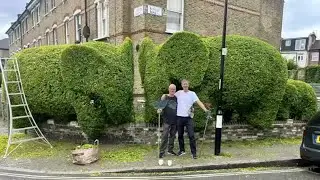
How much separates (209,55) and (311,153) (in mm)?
3346

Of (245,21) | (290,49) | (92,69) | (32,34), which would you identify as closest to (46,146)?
(92,69)

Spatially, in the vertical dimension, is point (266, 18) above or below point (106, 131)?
above

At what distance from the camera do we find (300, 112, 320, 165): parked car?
5930 mm

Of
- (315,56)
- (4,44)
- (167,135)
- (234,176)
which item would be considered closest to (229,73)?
(167,135)

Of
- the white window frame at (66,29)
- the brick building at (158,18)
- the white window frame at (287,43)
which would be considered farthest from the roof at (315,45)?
the white window frame at (66,29)

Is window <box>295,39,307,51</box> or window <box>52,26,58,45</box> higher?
window <box>295,39,307,51</box>

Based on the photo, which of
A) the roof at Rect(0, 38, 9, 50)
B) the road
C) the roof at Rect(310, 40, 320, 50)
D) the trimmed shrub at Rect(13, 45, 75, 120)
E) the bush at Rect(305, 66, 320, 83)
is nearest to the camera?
the road

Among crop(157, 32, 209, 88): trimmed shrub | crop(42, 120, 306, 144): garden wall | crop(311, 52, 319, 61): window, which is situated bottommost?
crop(42, 120, 306, 144): garden wall

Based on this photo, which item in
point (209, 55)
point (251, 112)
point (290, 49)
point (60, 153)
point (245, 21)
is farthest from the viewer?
point (290, 49)

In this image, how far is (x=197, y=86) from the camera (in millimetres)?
7461

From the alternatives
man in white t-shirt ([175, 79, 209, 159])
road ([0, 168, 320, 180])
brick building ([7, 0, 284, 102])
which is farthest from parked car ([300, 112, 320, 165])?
brick building ([7, 0, 284, 102])

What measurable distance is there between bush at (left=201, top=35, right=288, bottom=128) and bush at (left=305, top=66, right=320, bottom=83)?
23.2m

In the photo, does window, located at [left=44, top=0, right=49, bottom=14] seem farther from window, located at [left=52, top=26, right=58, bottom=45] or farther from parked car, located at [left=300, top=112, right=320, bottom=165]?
parked car, located at [left=300, top=112, right=320, bottom=165]

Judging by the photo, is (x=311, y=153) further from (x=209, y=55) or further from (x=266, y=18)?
(x=266, y=18)
